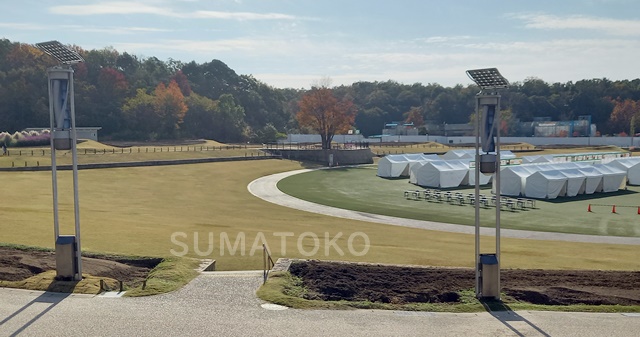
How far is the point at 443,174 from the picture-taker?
51.9m

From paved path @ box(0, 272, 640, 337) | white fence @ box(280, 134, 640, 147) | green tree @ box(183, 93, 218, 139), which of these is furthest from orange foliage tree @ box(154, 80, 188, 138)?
paved path @ box(0, 272, 640, 337)

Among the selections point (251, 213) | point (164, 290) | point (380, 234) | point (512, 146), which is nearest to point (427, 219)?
point (380, 234)

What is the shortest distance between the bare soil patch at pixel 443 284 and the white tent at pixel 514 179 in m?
29.6

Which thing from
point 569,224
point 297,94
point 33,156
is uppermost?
point 297,94

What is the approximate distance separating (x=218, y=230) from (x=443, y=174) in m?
30.5

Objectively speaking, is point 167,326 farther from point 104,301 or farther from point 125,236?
point 125,236

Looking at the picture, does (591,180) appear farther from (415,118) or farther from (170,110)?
(415,118)

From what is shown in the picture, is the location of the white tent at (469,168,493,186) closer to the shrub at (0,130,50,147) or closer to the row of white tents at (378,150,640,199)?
the row of white tents at (378,150,640,199)

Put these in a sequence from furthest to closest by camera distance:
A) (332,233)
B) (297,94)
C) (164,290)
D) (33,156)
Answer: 1. (297,94)
2. (33,156)
3. (332,233)
4. (164,290)

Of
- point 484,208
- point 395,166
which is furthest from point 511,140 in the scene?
point 484,208

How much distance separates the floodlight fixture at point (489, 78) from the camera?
13609mm

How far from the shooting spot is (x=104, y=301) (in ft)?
42.5

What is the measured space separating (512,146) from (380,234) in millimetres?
88107

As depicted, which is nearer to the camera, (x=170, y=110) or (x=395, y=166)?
(x=395, y=166)
